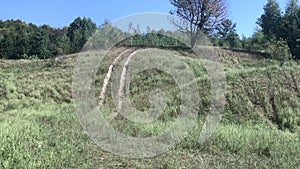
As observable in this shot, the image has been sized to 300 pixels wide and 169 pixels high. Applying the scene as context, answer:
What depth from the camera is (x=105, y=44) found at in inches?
883

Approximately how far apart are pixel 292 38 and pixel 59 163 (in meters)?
24.7

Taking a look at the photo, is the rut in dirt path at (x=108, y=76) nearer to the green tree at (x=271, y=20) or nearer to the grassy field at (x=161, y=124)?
the grassy field at (x=161, y=124)

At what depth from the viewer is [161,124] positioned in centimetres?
788

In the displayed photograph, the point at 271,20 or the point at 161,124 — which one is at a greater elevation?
the point at 271,20

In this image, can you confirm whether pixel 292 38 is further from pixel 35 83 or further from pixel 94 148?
pixel 94 148

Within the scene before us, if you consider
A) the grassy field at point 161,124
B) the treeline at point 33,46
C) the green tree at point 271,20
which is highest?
the green tree at point 271,20

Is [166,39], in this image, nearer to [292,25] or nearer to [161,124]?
[292,25]

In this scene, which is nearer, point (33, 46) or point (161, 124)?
point (161, 124)

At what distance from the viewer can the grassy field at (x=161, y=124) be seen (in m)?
4.90

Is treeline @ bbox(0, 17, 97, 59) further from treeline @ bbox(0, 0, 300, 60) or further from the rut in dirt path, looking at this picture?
the rut in dirt path

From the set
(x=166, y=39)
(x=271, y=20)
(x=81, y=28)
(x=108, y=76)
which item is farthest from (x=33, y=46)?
(x=271, y=20)

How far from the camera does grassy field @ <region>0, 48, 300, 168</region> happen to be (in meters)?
4.90

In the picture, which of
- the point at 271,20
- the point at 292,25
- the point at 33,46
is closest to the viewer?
the point at 292,25

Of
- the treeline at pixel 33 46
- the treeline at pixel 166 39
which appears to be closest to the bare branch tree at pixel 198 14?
the treeline at pixel 166 39
